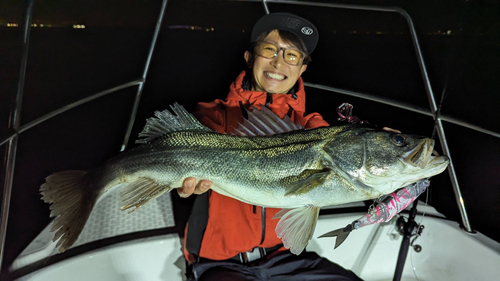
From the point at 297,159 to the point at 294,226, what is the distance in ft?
1.30

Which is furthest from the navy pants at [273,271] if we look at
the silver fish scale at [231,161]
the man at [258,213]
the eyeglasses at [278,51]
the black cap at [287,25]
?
the black cap at [287,25]

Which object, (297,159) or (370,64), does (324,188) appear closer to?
(297,159)

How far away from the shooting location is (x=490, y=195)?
300 inches

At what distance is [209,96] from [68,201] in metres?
12.8

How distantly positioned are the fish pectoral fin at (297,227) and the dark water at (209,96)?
74.5 inches

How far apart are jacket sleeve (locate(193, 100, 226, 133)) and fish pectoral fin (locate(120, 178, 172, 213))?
2.41 ft

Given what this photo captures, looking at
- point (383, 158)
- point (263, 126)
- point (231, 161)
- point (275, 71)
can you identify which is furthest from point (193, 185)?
point (275, 71)

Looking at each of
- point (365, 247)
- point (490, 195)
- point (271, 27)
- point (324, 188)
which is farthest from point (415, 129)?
point (324, 188)

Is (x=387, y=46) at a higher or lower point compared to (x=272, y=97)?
higher

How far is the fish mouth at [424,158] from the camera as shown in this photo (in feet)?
4.80

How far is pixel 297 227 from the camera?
1.65 m

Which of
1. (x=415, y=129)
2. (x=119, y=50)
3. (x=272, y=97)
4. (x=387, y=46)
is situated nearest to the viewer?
(x=272, y=97)

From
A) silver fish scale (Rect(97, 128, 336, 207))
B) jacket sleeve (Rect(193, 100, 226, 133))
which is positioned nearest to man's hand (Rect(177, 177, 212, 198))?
silver fish scale (Rect(97, 128, 336, 207))

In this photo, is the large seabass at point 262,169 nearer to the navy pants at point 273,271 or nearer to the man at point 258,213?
the man at point 258,213
